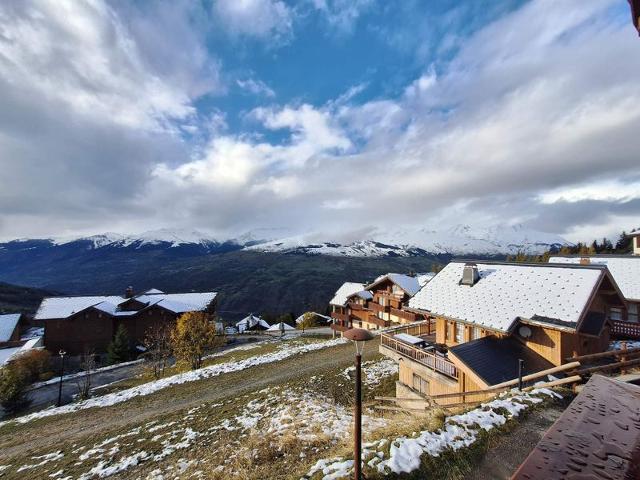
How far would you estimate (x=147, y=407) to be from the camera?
21797mm

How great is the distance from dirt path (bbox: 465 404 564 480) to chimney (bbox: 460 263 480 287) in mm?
13420

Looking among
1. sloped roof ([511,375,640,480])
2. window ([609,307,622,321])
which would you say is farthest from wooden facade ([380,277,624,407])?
sloped roof ([511,375,640,480])

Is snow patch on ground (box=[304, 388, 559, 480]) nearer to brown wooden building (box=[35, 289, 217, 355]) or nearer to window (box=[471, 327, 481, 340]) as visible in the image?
window (box=[471, 327, 481, 340])

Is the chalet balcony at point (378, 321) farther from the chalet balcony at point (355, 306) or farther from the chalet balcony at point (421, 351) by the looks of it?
the chalet balcony at point (421, 351)

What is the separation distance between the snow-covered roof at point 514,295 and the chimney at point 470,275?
10.7 inches

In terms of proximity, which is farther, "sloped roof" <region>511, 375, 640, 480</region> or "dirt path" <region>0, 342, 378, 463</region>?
"dirt path" <region>0, 342, 378, 463</region>

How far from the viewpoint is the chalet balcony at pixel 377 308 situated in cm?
5341

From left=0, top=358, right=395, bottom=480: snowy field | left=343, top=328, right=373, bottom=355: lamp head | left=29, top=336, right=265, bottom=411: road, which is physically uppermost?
left=343, top=328, right=373, bottom=355: lamp head

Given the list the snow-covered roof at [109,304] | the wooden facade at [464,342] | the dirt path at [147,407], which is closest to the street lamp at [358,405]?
the wooden facade at [464,342]

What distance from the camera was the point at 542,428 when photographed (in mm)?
8188

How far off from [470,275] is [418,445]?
17.2 m

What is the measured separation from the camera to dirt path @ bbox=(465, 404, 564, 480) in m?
6.63

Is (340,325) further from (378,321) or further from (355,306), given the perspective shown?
(378,321)

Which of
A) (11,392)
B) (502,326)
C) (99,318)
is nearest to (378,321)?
(502,326)
